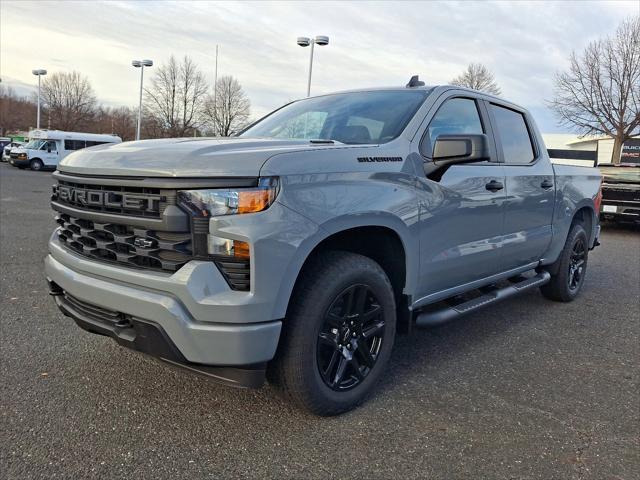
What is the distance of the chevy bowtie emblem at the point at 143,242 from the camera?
2.46 meters

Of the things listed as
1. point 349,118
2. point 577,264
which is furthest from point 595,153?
point 349,118

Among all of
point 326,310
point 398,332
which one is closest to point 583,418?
point 398,332

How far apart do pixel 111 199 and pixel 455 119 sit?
2.41 meters

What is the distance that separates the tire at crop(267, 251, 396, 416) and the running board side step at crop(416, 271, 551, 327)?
1.32 ft

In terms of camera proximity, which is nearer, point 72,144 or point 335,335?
point 335,335

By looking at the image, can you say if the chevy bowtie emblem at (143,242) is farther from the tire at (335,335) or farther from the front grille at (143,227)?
the tire at (335,335)

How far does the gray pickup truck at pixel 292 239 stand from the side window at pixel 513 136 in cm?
45

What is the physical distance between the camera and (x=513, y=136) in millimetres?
4590

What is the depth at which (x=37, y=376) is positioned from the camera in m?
3.23

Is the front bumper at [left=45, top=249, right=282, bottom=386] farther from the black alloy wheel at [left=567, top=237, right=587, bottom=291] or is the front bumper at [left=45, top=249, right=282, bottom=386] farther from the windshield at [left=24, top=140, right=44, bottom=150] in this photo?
the windshield at [left=24, top=140, right=44, bottom=150]

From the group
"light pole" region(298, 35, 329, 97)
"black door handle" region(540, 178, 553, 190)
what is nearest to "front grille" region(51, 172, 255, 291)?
"black door handle" region(540, 178, 553, 190)

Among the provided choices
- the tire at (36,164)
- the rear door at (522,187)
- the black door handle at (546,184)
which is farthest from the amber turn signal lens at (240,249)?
the tire at (36,164)

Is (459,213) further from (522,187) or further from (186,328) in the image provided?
(186,328)

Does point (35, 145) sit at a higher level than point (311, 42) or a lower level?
lower
